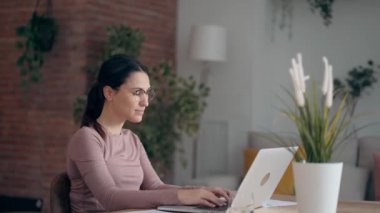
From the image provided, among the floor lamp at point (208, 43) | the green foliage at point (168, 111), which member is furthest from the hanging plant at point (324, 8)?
the green foliage at point (168, 111)

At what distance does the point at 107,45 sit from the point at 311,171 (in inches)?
127

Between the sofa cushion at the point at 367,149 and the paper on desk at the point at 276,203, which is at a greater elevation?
the paper on desk at the point at 276,203

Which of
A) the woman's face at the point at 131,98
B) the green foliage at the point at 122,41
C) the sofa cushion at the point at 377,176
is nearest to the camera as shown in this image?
the woman's face at the point at 131,98

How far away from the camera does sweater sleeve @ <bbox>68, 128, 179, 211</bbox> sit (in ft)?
7.17

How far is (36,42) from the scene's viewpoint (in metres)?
4.99

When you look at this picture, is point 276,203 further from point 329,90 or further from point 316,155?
point 329,90

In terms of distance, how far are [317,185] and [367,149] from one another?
3.04 meters

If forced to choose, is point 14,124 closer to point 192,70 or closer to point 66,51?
point 66,51

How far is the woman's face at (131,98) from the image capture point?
2.51 meters

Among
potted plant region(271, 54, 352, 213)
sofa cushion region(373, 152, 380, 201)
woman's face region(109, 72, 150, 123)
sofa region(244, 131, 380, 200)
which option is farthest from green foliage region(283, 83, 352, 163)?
sofa cushion region(373, 152, 380, 201)

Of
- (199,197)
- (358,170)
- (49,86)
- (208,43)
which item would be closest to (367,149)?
(358,170)

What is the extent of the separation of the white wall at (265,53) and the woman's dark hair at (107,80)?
9.54 feet

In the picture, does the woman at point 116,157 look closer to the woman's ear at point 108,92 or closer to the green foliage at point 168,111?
the woman's ear at point 108,92

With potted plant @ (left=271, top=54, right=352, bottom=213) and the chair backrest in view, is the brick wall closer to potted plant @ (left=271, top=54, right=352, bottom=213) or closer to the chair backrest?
the chair backrest
